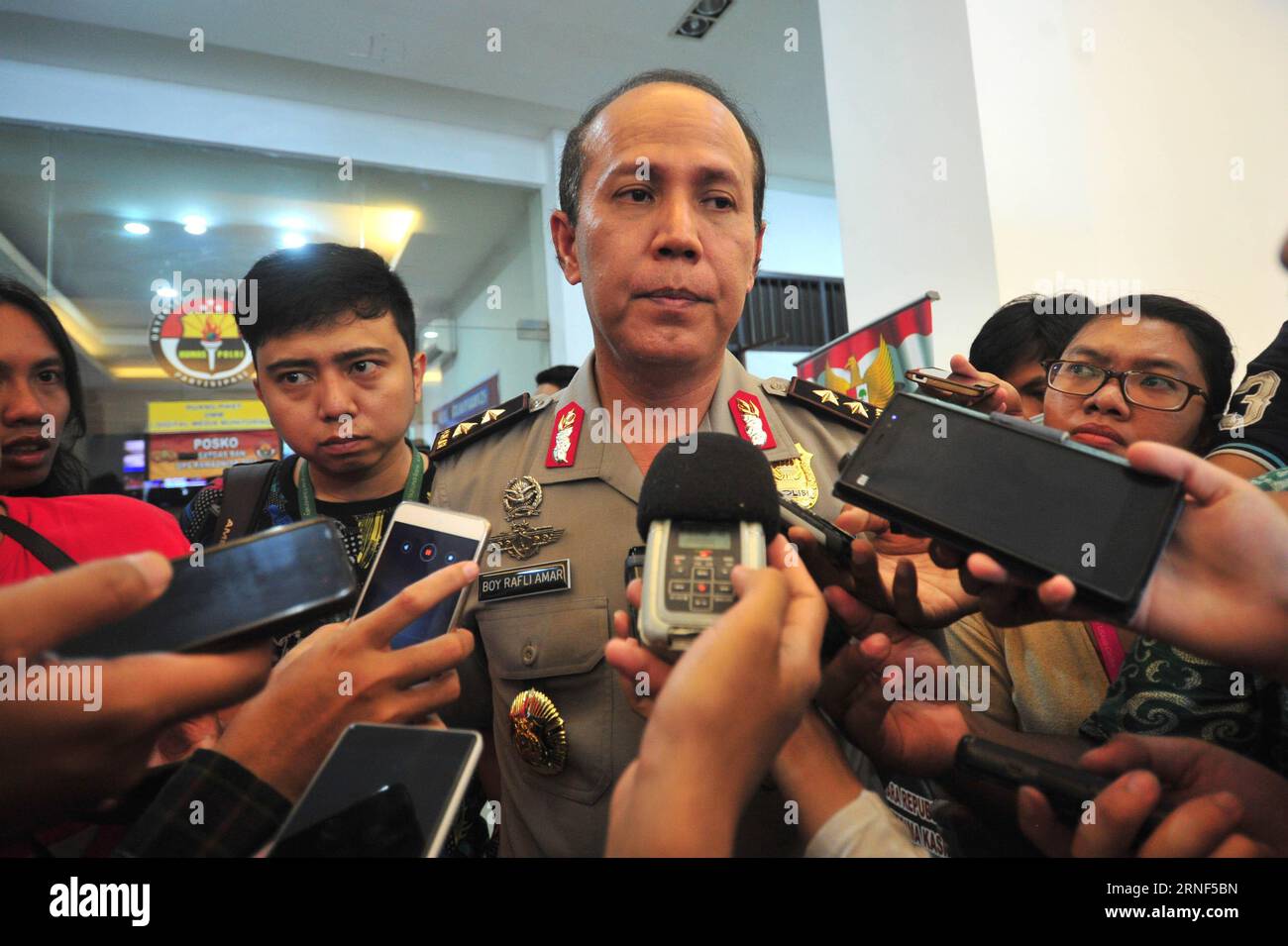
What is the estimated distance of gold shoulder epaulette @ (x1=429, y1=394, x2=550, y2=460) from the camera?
3.72 feet

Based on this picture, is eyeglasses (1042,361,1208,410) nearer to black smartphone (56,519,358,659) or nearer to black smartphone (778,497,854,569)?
black smartphone (778,497,854,569)

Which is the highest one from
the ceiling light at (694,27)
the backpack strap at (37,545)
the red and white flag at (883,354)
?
the ceiling light at (694,27)

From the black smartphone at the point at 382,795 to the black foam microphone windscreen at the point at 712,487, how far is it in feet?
0.73

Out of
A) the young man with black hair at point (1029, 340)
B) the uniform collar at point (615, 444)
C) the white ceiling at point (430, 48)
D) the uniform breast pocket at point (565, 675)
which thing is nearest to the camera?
the uniform breast pocket at point (565, 675)

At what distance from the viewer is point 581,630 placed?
Result: 92 cm

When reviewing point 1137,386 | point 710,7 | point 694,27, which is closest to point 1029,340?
point 1137,386

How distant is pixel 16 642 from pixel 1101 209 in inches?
94.8

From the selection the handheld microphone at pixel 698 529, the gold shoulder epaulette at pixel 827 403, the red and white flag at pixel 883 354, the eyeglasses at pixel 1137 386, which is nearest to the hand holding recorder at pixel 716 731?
the handheld microphone at pixel 698 529

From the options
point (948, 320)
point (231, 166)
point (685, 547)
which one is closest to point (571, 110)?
point (231, 166)

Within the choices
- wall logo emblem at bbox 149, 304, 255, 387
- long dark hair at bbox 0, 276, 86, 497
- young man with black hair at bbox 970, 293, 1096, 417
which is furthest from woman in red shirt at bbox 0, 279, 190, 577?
wall logo emblem at bbox 149, 304, 255, 387

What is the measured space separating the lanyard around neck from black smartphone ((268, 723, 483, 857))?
1.95ft

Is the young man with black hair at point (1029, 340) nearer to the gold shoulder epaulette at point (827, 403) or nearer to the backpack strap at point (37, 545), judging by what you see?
the gold shoulder epaulette at point (827, 403)

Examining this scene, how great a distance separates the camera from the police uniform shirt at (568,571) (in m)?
0.89

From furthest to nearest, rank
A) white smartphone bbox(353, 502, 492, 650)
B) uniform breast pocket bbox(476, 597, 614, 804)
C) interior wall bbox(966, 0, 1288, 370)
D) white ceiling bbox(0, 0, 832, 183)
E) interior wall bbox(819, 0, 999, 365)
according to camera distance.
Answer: white ceiling bbox(0, 0, 832, 183) < interior wall bbox(819, 0, 999, 365) < interior wall bbox(966, 0, 1288, 370) < uniform breast pocket bbox(476, 597, 614, 804) < white smartphone bbox(353, 502, 492, 650)
